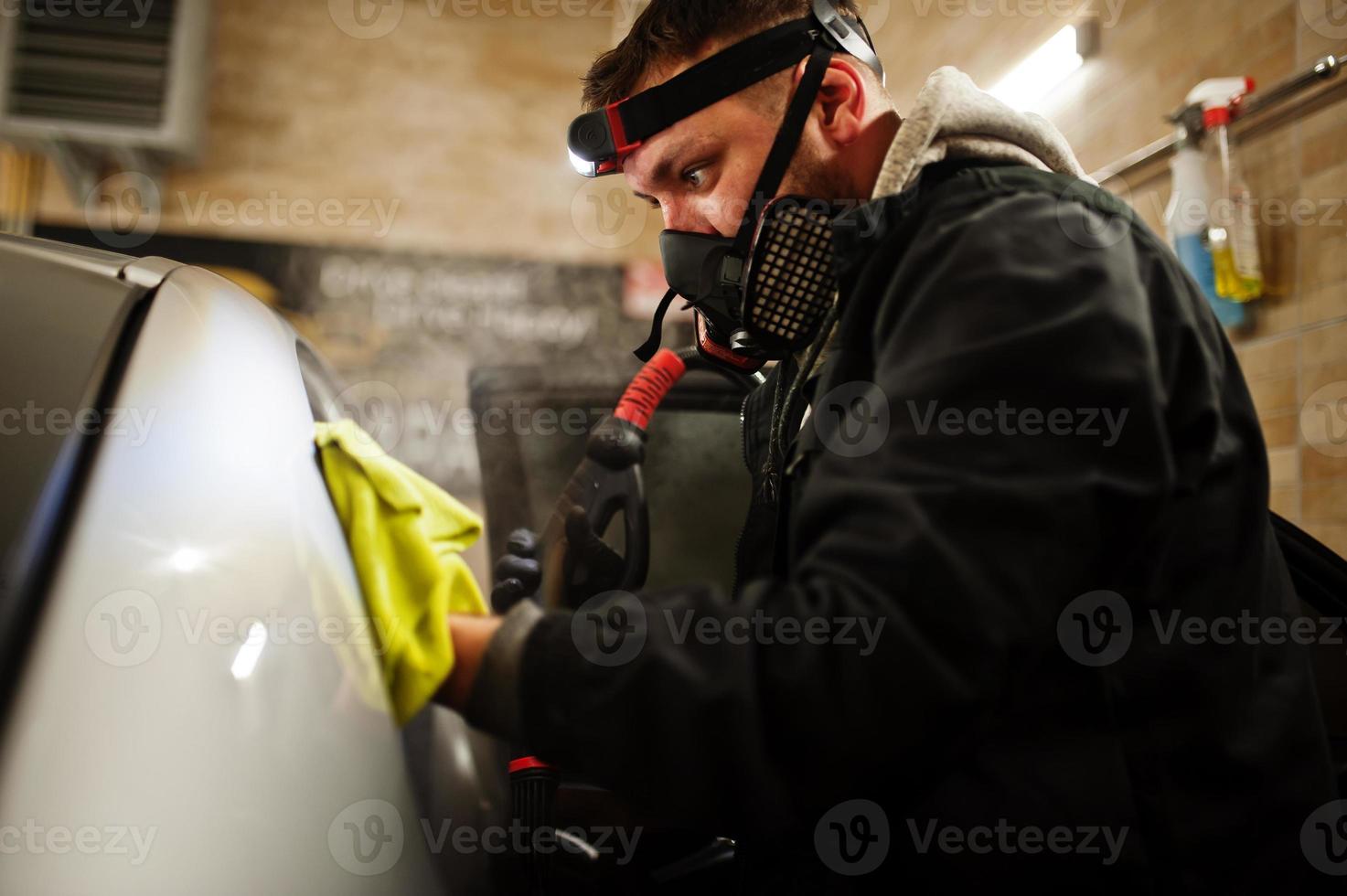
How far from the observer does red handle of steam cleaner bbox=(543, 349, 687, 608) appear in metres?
1.20

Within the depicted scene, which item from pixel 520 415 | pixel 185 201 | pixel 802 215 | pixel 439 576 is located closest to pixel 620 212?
pixel 185 201

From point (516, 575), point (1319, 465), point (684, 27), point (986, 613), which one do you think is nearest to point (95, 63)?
point (684, 27)

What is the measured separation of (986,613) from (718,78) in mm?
730

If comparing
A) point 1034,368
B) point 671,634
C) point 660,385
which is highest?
point 660,385

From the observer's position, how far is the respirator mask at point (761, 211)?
93cm

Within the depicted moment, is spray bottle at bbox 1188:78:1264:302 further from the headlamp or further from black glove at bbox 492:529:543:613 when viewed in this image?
black glove at bbox 492:529:543:613

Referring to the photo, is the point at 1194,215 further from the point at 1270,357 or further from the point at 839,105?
the point at 839,105

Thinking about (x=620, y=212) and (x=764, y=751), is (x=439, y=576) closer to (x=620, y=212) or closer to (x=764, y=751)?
(x=764, y=751)

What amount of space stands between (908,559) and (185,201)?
13.5 feet

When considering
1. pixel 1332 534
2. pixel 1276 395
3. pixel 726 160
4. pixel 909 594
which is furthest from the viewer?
pixel 1276 395

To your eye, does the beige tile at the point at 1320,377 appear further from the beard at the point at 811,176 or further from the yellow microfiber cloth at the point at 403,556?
the yellow microfiber cloth at the point at 403,556

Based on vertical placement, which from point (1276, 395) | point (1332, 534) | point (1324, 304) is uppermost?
point (1324, 304)

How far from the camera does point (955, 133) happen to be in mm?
795

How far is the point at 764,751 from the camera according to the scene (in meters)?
0.52
